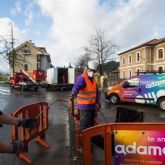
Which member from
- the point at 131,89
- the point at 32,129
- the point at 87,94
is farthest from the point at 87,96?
the point at 131,89

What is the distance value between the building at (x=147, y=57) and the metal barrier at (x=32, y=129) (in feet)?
155

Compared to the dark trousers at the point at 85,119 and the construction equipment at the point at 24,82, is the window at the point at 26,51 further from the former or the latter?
the dark trousers at the point at 85,119

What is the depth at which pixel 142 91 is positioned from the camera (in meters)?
16.0

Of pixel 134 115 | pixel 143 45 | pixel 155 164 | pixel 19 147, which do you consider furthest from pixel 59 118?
pixel 143 45

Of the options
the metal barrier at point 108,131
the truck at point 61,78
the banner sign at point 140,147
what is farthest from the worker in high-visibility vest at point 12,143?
the truck at point 61,78

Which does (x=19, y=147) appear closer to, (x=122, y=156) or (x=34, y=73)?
(x=122, y=156)

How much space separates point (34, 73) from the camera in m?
37.6

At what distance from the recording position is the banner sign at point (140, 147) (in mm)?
3936

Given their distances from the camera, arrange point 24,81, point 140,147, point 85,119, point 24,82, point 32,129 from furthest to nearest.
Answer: point 24,81
point 24,82
point 85,119
point 32,129
point 140,147

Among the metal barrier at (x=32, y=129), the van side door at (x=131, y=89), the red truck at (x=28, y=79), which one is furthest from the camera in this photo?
the red truck at (x=28, y=79)

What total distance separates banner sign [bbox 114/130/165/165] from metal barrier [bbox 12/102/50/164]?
95.3 inches

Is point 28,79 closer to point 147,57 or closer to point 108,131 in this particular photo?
point 147,57

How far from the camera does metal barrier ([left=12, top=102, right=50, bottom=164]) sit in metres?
5.96

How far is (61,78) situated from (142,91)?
66.8 ft
